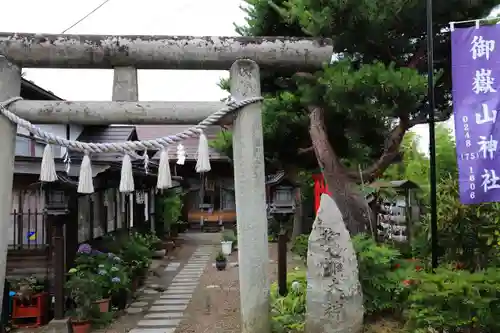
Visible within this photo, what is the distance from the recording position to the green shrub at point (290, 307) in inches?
289

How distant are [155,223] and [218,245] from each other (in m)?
3.35

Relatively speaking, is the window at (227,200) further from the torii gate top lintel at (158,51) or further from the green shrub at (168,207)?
the torii gate top lintel at (158,51)

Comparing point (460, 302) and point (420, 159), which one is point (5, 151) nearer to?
Answer: point (460, 302)

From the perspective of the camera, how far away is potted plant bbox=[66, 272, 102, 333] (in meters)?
9.08

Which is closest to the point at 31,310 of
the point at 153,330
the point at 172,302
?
the point at 153,330

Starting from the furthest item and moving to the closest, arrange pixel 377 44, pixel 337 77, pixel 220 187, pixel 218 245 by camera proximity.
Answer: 1. pixel 220 187
2. pixel 218 245
3. pixel 377 44
4. pixel 337 77

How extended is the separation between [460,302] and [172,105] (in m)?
4.97

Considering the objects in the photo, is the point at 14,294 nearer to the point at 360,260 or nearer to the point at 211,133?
the point at 360,260

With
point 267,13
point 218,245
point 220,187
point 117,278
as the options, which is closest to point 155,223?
point 218,245

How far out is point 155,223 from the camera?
23125mm

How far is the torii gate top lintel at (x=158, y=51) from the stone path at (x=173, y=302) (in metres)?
5.30

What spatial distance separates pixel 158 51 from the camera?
7.12 metres

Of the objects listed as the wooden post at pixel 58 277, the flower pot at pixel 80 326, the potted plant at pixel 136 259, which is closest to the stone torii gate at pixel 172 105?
the wooden post at pixel 58 277

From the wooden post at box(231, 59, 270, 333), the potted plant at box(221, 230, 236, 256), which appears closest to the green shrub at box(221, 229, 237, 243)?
the potted plant at box(221, 230, 236, 256)
